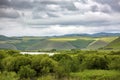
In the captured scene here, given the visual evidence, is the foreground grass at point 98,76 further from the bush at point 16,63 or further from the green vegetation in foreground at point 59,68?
the bush at point 16,63

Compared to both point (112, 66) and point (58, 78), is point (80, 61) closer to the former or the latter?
point (112, 66)

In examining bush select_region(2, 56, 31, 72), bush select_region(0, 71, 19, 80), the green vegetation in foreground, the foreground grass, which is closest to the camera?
bush select_region(0, 71, 19, 80)

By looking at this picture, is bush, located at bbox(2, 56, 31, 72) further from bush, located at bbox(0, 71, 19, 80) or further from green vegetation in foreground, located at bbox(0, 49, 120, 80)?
bush, located at bbox(0, 71, 19, 80)

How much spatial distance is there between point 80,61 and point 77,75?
88.4 ft

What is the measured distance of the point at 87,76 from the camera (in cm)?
10125

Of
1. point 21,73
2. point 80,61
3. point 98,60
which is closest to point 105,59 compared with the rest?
point 98,60

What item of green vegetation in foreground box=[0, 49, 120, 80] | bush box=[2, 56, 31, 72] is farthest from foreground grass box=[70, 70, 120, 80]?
bush box=[2, 56, 31, 72]

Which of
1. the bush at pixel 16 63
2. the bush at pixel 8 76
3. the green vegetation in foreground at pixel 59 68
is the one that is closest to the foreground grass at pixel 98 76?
the green vegetation in foreground at pixel 59 68

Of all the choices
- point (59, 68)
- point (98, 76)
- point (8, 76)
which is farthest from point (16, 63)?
point (98, 76)

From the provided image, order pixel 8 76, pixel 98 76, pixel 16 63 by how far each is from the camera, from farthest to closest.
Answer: pixel 16 63 < pixel 98 76 < pixel 8 76

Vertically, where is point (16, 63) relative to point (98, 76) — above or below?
above

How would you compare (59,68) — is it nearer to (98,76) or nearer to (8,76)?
(98,76)

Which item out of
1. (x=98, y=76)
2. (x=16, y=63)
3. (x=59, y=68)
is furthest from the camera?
(x=16, y=63)

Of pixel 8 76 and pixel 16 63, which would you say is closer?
pixel 8 76
